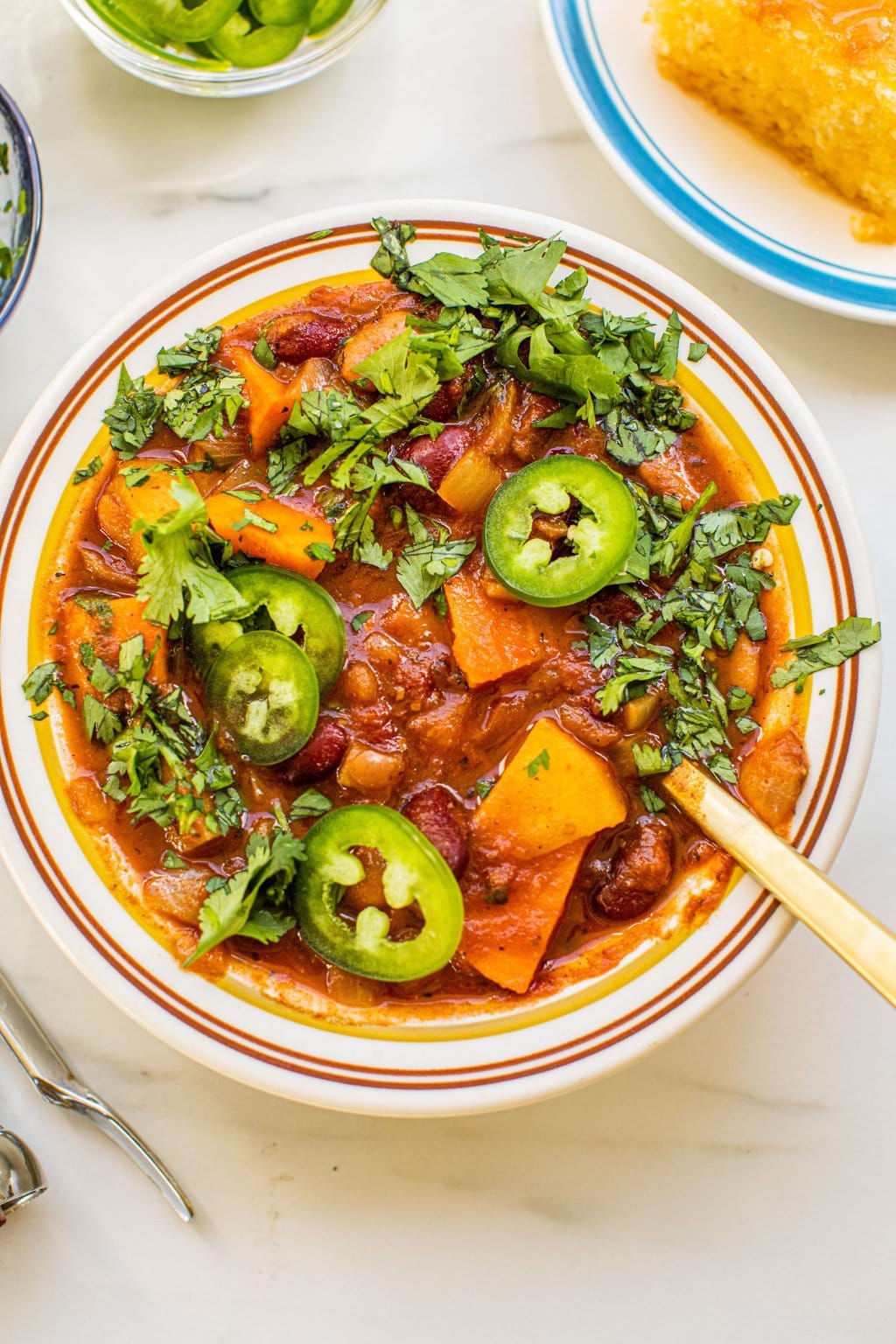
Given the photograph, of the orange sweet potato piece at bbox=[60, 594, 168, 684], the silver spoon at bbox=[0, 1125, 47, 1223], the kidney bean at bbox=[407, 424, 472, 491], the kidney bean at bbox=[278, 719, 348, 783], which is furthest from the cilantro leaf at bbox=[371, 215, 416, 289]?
the silver spoon at bbox=[0, 1125, 47, 1223]

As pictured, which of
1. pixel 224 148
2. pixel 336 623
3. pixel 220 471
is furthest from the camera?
pixel 224 148

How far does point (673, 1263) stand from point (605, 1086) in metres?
0.56

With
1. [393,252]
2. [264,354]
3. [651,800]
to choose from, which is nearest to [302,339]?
[264,354]

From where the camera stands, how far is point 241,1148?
369cm

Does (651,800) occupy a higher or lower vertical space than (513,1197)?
higher

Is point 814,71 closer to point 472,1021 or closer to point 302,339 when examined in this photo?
point 302,339

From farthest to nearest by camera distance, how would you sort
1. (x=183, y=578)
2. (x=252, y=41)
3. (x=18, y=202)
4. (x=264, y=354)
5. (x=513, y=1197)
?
(x=252, y=41) → (x=18, y=202) → (x=513, y=1197) → (x=264, y=354) → (x=183, y=578)

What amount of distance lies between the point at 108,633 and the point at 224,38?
6.65 ft

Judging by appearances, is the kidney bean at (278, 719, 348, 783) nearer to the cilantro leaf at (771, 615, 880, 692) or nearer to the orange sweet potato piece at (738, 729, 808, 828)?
the orange sweet potato piece at (738, 729, 808, 828)

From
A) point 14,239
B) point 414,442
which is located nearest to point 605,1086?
point 414,442

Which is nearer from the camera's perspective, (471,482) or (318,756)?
(318,756)

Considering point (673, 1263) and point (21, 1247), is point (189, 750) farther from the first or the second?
point (673, 1263)

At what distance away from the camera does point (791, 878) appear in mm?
2982

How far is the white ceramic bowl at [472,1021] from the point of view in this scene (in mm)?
3107
